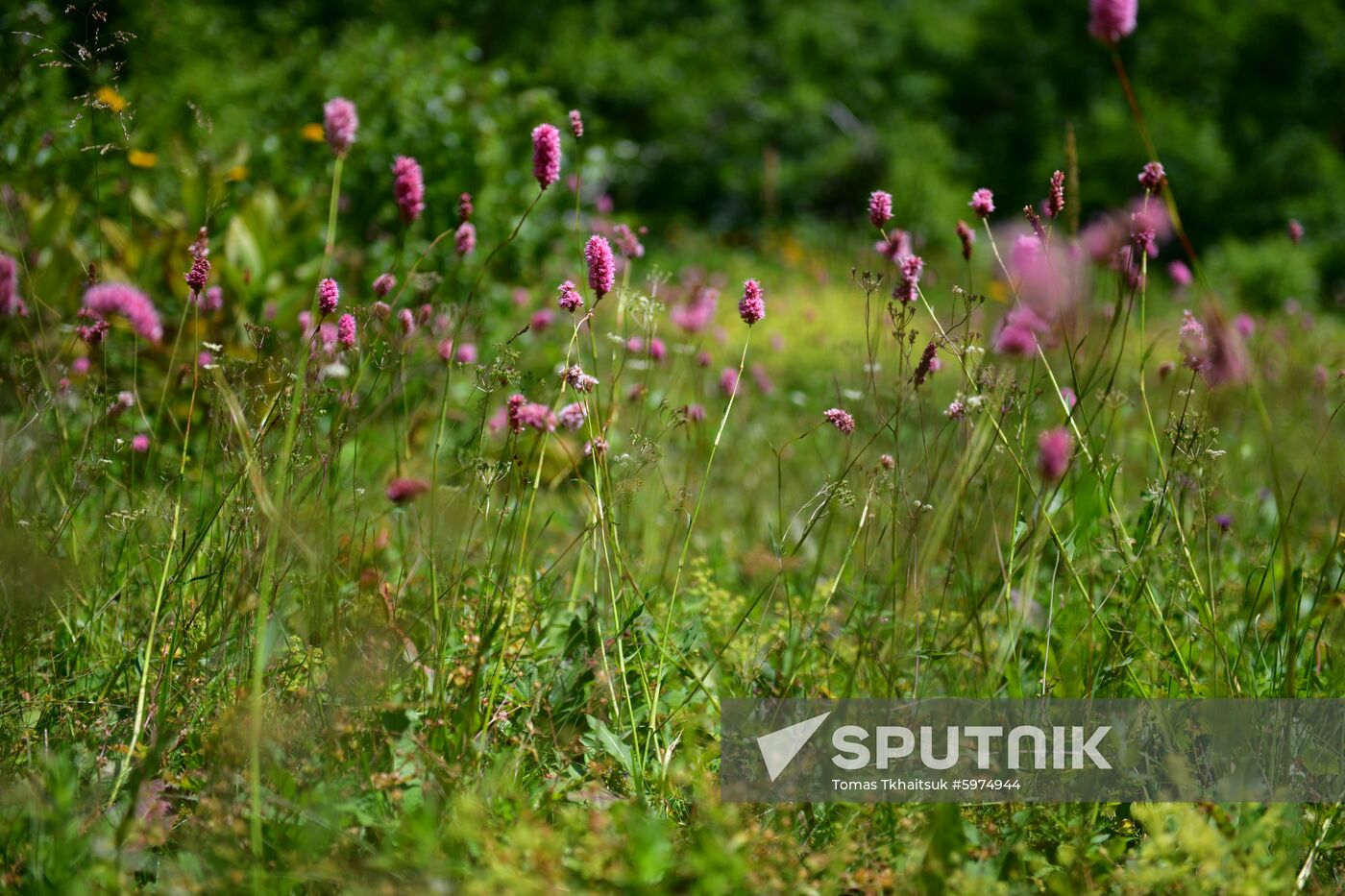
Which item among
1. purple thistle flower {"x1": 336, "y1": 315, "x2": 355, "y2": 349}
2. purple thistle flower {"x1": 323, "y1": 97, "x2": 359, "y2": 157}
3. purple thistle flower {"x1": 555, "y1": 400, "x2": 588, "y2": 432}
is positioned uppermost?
purple thistle flower {"x1": 323, "y1": 97, "x2": 359, "y2": 157}

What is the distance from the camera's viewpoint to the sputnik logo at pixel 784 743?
1521 millimetres

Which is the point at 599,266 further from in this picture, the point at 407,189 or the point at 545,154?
the point at 407,189

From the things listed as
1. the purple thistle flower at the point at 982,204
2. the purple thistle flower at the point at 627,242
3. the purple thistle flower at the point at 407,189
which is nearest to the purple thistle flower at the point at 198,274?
the purple thistle flower at the point at 407,189

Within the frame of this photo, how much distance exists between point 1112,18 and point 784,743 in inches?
45.5

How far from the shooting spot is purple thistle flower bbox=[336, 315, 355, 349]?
175cm

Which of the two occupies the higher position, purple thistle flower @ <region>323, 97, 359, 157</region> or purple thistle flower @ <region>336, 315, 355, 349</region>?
purple thistle flower @ <region>323, 97, 359, 157</region>

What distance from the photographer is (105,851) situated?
3.79 ft

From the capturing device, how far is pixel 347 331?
179cm

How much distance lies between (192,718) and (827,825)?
0.93m

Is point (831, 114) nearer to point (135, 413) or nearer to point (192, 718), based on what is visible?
point (135, 413)

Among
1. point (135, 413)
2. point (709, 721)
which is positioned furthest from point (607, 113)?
point (709, 721)

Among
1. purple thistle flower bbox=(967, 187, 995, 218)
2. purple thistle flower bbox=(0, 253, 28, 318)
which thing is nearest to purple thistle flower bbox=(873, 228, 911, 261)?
purple thistle flower bbox=(967, 187, 995, 218)

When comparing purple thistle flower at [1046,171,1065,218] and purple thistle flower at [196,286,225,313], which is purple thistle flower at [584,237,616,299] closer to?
purple thistle flower at [1046,171,1065,218]

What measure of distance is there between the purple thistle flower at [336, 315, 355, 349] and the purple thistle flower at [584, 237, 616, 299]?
47 cm
